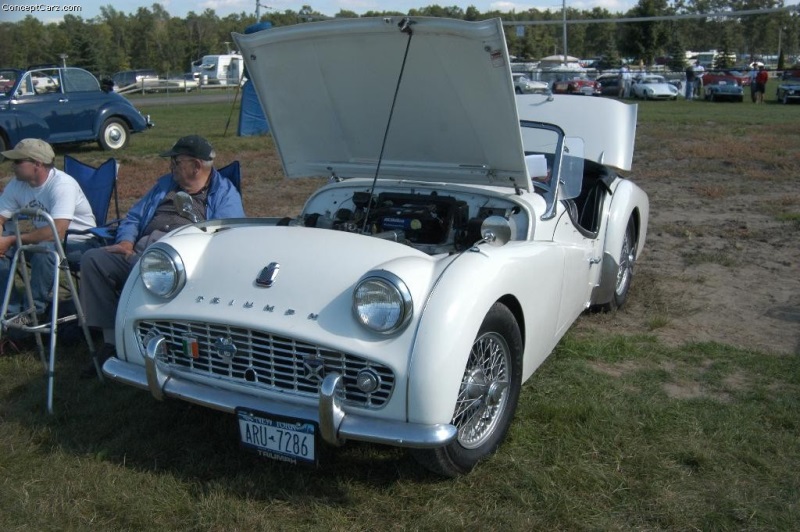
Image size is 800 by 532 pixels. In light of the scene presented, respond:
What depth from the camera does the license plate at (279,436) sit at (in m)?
3.05

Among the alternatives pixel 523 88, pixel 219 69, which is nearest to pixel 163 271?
pixel 523 88

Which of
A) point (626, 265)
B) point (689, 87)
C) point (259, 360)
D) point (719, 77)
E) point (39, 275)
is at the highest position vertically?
point (719, 77)

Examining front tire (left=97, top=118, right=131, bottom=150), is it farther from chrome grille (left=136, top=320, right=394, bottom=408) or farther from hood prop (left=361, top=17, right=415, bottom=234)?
chrome grille (left=136, top=320, right=394, bottom=408)

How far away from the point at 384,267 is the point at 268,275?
0.52 m

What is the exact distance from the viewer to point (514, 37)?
2462 inches

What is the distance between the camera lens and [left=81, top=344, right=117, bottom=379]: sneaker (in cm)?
446

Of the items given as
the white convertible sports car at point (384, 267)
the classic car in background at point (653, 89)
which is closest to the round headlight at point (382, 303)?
the white convertible sports car at point (384, 267)

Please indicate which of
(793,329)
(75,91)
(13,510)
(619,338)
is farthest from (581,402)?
(75,91)

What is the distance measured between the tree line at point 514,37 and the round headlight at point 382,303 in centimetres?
4428

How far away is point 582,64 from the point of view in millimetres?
59156

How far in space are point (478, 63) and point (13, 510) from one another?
285 centimetres

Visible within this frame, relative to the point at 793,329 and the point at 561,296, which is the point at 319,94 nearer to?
the point at 561,296

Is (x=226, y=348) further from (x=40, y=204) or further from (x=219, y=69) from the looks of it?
(x=219, y=69)

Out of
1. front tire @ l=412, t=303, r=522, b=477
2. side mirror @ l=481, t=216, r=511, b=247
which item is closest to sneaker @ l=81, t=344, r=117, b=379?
front tire @ l=412, t=303, r=522, b=477
